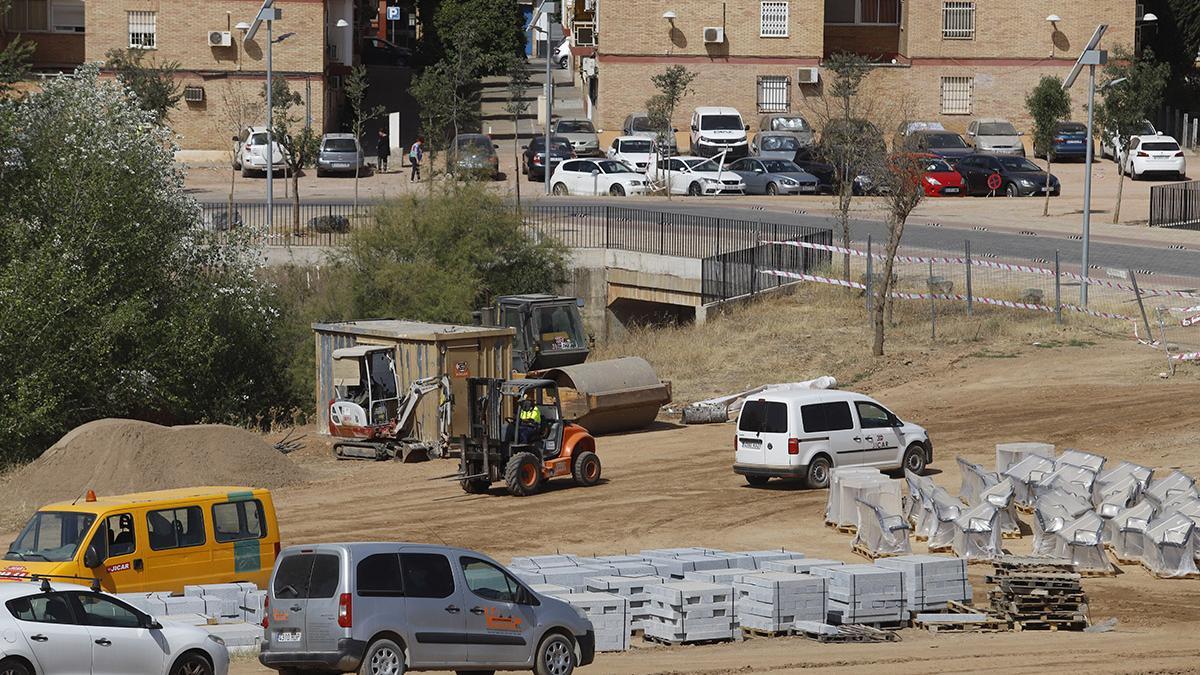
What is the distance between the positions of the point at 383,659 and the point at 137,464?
15.1 metres

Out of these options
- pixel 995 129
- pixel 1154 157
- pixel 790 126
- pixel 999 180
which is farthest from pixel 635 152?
pixel 1154 157

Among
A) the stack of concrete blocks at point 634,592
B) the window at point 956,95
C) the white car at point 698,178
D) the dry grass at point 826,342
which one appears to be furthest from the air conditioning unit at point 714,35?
the stack of concrete blocks at point 634,592

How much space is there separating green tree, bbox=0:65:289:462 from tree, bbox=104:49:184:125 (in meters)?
21.8

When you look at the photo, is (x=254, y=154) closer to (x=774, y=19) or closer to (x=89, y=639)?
(x=774, y=19)

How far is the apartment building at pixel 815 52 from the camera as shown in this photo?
71.2 meters

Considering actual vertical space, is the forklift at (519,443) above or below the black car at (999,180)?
below

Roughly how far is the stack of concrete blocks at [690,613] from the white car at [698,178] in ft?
133

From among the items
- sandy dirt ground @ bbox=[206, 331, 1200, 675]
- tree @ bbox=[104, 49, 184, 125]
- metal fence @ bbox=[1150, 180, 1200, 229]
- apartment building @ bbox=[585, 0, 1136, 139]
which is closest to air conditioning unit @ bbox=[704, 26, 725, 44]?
apartment building @ bbox=[585, 0, 1136, 139]

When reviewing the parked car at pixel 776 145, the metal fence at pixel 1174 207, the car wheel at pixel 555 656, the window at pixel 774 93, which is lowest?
the car wheel at pixel 555 656

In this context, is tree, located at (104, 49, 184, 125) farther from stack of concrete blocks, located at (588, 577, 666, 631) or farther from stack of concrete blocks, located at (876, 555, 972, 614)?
stack of concrete blocks, located at (876, 555, 972, 614)

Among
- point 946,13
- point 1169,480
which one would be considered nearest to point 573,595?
point 1169,480

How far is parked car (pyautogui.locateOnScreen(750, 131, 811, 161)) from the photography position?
2493 inches

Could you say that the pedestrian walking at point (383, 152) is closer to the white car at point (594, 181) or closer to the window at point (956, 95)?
the white car at point (594, 181)

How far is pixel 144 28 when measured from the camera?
228ft
